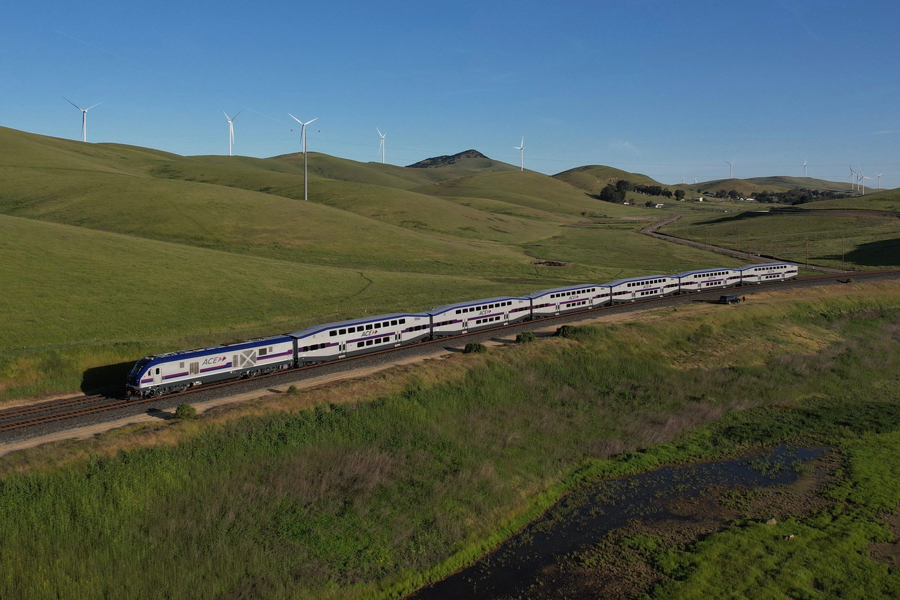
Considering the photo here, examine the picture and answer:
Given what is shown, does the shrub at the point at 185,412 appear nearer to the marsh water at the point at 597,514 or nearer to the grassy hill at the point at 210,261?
the grassy hill at the point at 210,261

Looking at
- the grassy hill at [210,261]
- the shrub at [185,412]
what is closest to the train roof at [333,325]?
the grassy hill at [210,261]

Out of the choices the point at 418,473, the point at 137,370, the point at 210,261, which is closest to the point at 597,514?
the point at 418,473

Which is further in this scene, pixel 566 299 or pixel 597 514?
pixel 566 299

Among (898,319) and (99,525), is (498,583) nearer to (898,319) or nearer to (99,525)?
(99,525)

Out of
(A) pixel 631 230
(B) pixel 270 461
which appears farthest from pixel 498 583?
(A) pixel 631 230

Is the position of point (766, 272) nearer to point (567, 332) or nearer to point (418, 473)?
point (567, 332)

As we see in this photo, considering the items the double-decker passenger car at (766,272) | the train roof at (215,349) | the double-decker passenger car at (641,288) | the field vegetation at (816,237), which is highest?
the field vegetation at (816,237)
